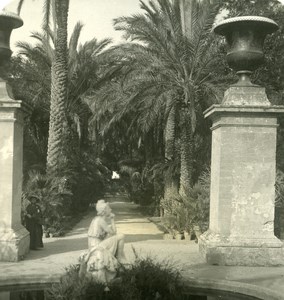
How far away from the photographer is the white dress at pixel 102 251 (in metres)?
6.75

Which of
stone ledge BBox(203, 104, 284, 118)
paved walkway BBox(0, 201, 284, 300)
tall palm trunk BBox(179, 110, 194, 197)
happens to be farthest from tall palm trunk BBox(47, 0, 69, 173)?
stone ledge BBox(203, 104, 284, 118)

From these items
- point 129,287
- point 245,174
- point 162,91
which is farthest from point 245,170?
point 162,91

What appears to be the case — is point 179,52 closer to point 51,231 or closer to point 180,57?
point 180,57

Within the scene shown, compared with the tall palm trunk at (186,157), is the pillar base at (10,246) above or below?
below

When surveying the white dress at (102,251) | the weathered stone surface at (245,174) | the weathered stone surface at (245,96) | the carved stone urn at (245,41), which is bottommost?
the white dress at (102,251)

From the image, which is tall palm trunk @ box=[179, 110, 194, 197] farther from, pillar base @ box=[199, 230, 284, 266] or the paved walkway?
pillar base @ box=[199, 230, 284, 266]

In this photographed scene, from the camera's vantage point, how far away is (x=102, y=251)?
271 inches

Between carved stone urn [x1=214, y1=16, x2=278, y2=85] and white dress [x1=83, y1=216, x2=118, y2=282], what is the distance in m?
4.13

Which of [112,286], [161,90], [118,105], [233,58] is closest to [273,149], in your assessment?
[233,58]

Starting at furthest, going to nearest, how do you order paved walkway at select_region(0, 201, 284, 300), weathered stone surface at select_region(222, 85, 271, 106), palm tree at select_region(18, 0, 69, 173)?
palm tree at select_region(18, 0, 69, 173)
weathered stone surface at select_region(222, 85, 271, 106)
paved walkway at select_region(0, 201, 284, 300)

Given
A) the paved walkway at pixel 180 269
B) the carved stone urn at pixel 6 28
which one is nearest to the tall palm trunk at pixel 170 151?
the paved walkway at pixel 180 269

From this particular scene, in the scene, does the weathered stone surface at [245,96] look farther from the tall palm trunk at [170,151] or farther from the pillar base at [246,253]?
the tall palm trunk at [170,151]

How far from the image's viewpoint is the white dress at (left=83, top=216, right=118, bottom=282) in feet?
22.1

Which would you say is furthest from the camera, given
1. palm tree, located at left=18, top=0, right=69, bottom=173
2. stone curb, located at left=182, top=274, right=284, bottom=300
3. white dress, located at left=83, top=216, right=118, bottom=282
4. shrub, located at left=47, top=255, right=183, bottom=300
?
palm tree, located at left=18, top=0, right=69, bottom=173
